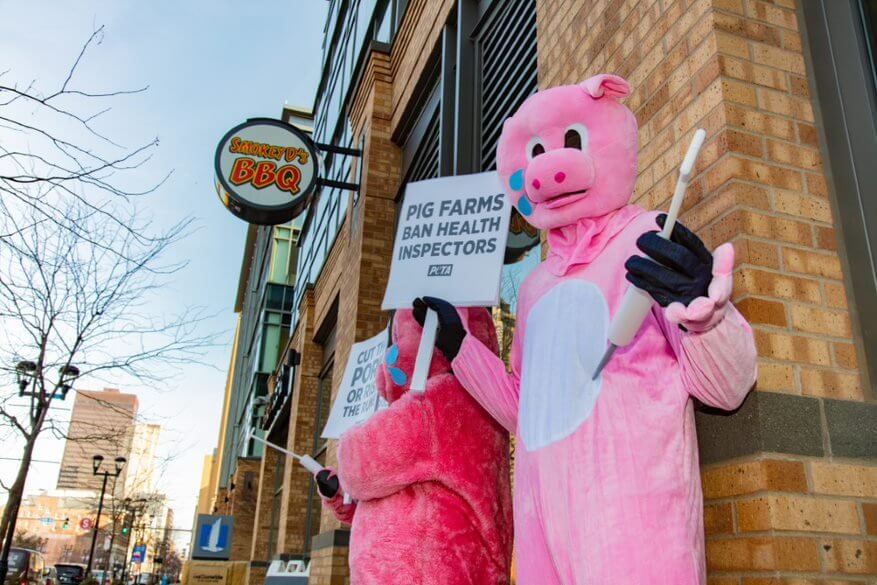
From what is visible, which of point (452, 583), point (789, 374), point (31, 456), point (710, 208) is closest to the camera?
point (789, 374)

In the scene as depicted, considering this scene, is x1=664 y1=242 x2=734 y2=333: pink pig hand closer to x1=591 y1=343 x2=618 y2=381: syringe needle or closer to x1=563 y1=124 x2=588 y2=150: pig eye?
x1=591 y1=343 x2=618 y2=381: syringe needle

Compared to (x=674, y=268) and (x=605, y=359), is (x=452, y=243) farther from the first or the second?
(x=674, y=268)

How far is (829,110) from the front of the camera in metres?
2.42

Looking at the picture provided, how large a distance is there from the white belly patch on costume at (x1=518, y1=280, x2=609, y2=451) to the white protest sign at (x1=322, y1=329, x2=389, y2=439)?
1.96 m

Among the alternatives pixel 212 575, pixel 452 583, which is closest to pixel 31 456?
pixel 212 575

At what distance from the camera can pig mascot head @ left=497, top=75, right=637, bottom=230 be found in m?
2.10

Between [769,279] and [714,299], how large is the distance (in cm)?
72

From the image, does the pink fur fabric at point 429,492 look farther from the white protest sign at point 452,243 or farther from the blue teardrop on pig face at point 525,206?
the blue teardrop on pig face at point 525,206

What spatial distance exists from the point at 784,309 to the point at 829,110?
2.57 feet

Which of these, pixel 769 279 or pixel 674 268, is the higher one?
pixel 769 279

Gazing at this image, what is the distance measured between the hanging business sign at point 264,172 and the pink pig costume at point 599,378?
6.10 meters

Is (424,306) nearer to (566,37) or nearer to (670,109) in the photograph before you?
(670,109)

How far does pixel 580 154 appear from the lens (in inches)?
82.8

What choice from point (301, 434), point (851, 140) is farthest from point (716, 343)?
point (301, 434)
